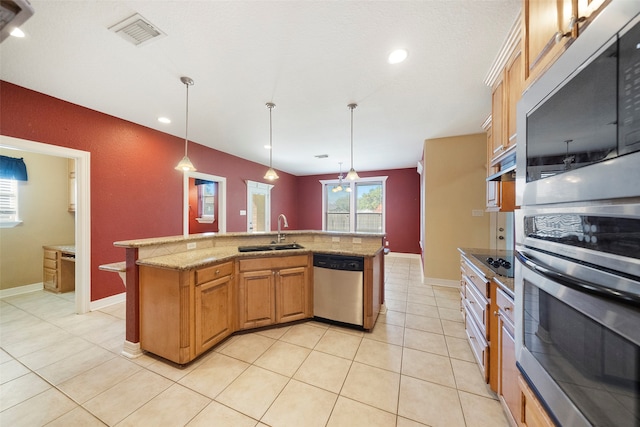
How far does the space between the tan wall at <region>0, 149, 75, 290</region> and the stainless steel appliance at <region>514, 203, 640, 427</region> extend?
623cm

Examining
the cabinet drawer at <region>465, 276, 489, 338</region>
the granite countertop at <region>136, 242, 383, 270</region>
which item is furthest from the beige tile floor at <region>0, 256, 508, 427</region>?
the granite countertop at <region>136, 242, 383, 270</region>

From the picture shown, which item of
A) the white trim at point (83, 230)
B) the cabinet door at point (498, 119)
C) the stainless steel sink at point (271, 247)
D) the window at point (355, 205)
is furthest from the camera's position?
the window at point (355, 205)

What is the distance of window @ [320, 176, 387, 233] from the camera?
22.8 feet

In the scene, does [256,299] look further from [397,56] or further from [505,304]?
[397,56]

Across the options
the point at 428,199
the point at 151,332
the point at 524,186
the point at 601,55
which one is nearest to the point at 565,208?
the point at 524,186

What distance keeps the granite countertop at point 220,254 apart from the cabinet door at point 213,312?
0.22 metres

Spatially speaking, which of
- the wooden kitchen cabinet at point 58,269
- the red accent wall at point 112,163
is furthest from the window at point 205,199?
the wooden kitchen cabinet at point 58,269

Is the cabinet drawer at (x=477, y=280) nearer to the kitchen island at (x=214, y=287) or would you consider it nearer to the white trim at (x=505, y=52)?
the kitchen island at (x=214, y=287)

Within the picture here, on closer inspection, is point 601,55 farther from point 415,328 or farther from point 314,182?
point 314,182

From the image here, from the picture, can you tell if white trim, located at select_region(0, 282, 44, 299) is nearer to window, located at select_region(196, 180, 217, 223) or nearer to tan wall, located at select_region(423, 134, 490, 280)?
window, located at select_region(196, 180, 217, 223)

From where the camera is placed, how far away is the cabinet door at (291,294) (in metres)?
2.47

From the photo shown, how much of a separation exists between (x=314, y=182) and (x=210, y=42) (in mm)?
6097

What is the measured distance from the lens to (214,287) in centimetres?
206

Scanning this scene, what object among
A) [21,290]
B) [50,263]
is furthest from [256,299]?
[21,290]
